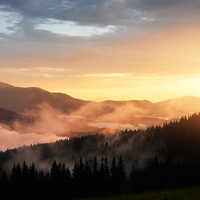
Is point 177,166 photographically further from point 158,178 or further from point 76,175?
point 76,175

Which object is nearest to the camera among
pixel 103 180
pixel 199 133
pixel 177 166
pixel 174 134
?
pixel 103 180

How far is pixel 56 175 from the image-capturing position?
88.6 m

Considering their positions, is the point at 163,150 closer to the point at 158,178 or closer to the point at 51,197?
the point at 158,178

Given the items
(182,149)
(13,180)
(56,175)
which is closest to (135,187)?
(56,175)

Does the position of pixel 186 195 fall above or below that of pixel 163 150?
above

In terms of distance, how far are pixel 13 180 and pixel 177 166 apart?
62.7m

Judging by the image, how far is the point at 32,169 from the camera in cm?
8681

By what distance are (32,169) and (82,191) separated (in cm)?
1925

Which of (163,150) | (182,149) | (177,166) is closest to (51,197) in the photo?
(177,166)

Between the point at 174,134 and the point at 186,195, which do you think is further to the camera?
the point at 174,134

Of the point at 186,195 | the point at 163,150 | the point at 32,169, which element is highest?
the point at 186,195

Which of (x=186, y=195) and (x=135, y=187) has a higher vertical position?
(x=186, y=195)

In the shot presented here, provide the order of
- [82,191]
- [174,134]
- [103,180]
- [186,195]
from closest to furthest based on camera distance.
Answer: [186,195] < [82,191] < [103,180] < [174,134]

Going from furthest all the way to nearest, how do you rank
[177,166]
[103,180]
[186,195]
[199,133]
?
[199,133]
[177,166]
[103,180]
[186,195]
